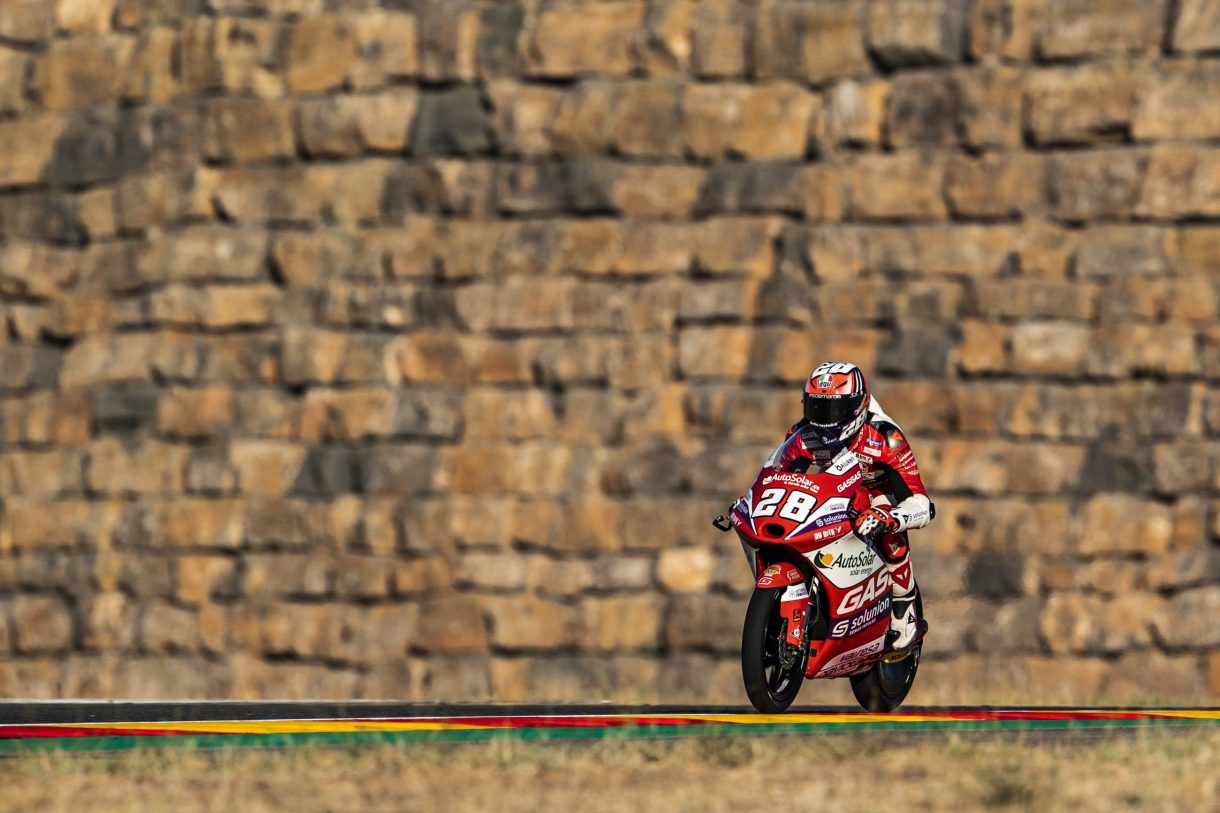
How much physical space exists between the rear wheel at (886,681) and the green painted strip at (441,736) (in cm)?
124

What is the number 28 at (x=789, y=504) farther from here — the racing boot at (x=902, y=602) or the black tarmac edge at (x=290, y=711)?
the black tarmac edge at (x=290, y=711)

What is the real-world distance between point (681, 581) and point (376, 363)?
2902mm

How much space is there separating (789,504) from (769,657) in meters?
0.79

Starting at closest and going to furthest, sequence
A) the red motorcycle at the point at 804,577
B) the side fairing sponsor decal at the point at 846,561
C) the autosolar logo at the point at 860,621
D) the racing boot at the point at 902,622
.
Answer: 1. the red motorcycle at the point at 804,577
2. the side fairing sponsor decal at the point at 846,561
3. the autosolar logo at the point at 860,621
4. the racing boot at the point at 902,622

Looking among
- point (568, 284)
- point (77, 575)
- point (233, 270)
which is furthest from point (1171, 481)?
point (77, 575)

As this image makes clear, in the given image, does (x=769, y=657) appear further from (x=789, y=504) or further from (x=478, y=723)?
(x=478, y=723)

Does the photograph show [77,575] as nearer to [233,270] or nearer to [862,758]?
[233,270]

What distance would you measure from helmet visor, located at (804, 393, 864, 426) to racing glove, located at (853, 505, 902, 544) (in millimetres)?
540

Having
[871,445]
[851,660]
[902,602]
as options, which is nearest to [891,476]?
[871,445]

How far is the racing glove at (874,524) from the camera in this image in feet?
37.1

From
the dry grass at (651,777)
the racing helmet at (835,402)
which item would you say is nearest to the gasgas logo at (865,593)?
the racing helmet at (835,402)

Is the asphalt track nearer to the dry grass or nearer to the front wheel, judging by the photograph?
the front wheel

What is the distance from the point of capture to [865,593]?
38.3 feet

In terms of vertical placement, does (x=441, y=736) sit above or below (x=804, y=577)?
below
